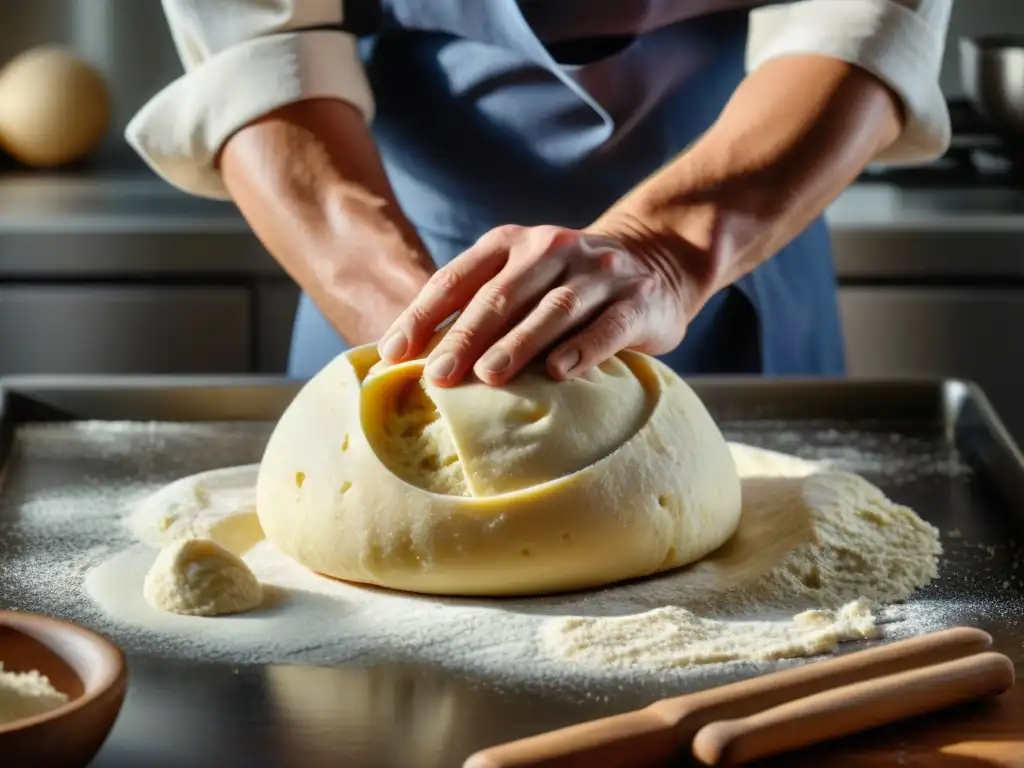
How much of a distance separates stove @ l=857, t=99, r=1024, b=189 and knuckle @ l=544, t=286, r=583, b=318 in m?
1.59

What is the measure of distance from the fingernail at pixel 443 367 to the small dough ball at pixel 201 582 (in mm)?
176

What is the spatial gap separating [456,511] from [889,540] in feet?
1.05

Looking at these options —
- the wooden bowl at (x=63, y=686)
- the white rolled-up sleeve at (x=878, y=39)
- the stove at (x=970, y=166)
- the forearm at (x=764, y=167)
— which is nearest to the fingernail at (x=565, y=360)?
the forearm at (x=764, y=167)

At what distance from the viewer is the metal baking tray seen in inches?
28.4

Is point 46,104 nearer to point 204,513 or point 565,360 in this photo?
point 204,513

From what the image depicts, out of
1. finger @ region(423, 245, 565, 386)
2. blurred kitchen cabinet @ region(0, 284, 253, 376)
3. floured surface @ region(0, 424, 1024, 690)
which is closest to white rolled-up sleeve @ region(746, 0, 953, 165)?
floured surface @ region(0, 424, 1024, 690)

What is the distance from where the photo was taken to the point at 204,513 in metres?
1.08

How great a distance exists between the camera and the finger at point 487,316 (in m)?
0.95

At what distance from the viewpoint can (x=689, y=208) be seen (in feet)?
3.96

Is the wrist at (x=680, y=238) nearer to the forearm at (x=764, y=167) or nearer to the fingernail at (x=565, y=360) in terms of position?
the forearm at (x=764, y=167)

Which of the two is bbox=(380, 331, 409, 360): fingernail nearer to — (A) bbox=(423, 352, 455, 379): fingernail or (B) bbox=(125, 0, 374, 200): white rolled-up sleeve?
(A) bbox=(423, 352, 455, 379): fingernail

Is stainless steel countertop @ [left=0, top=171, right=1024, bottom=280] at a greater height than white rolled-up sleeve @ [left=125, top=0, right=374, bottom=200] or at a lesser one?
lesser

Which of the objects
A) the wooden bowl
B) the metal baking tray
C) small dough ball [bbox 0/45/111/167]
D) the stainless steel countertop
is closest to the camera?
the wooden bowl

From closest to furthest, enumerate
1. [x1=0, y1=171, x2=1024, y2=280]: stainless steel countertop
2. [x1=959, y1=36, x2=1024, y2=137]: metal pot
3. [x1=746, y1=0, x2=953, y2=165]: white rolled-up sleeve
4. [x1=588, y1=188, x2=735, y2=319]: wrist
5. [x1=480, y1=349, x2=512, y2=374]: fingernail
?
[x1=480, y1=349, x2=512, y2=374]: fingernail < [x1=588, y1=188, x2=735, y2=319]: wrist < [x1=746, y1=0, x2=953, y2=165]: white rolled-up sleeve < [x1=0, y1=171, x2=1024, y2=280]: stainless steel countertop < [x1=959, y1=36, x2=1024, y2=137]: metal pot
